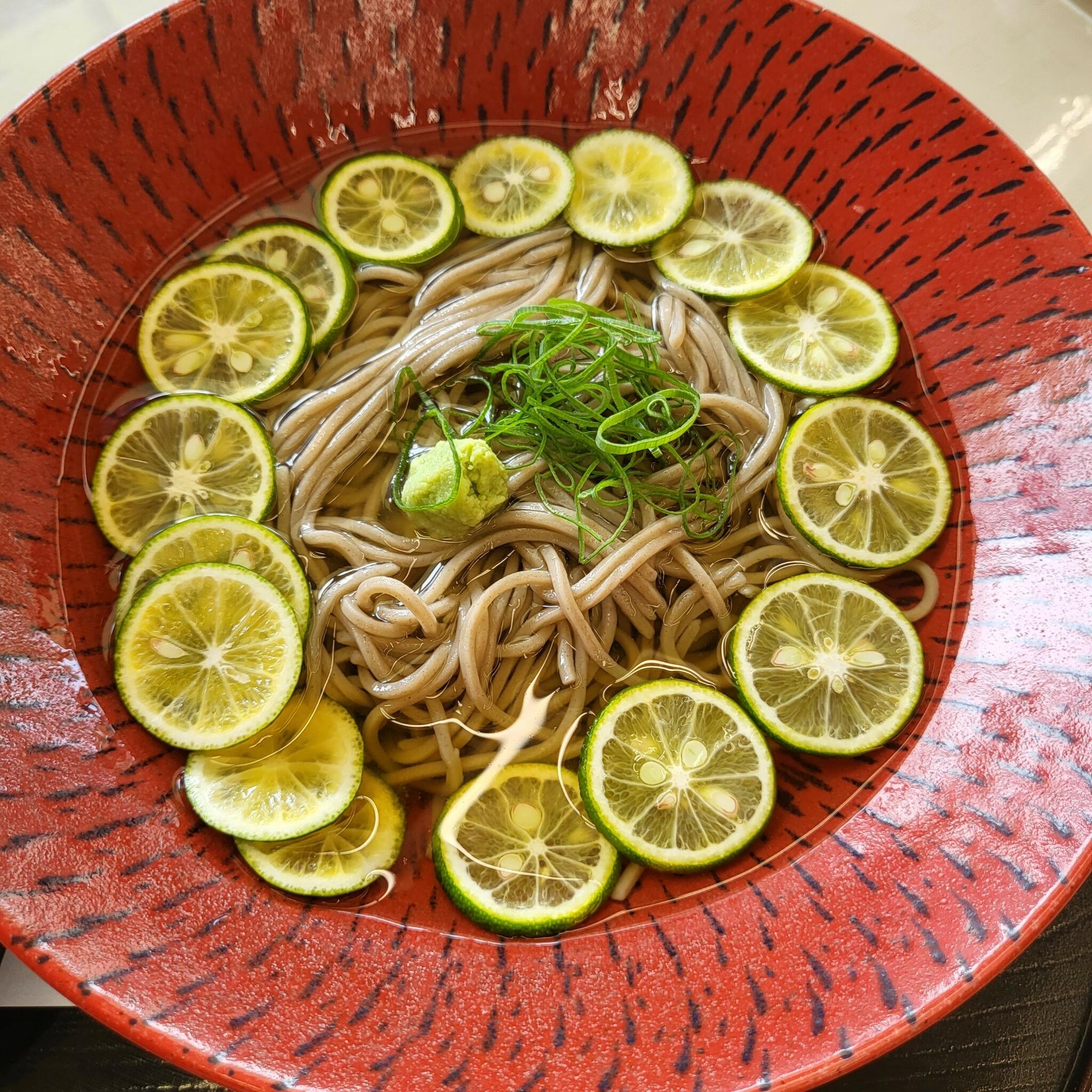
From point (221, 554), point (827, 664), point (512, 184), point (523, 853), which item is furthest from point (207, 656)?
point (512, 184)

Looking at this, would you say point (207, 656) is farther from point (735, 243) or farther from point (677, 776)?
point (735, 243)

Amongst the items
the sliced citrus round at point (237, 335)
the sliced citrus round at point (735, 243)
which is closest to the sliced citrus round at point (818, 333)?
the sliced citrus round at point (735, 243)

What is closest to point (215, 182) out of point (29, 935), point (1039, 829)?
point (29, 935)

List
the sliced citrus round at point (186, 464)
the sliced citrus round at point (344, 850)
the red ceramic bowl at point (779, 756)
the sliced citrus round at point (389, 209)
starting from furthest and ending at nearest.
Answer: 1. the sliced citrus round at point (389, 209)
2. the sliced citrus round at point (186, 464)
3. the sliced citrus round at point (344, 850)
4. the red ceramic bowl at point (779, 756)

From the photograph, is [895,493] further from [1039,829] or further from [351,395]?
[351,395]

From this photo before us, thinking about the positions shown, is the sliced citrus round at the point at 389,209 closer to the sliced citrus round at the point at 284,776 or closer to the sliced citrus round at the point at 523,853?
the sliced citrus round at the point at 284,776

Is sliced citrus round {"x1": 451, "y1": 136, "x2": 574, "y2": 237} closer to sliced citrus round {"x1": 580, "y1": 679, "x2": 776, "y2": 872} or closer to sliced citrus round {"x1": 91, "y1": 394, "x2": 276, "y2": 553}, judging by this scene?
sliced citrus round {"x1": 91, "y1": 394, "x2": 276, "y2": 553}

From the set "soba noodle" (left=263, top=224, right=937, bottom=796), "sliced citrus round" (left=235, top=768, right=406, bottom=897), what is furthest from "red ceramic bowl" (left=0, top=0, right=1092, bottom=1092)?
"soba noodle" (left=263, top=224, right=937, bottom=796)
